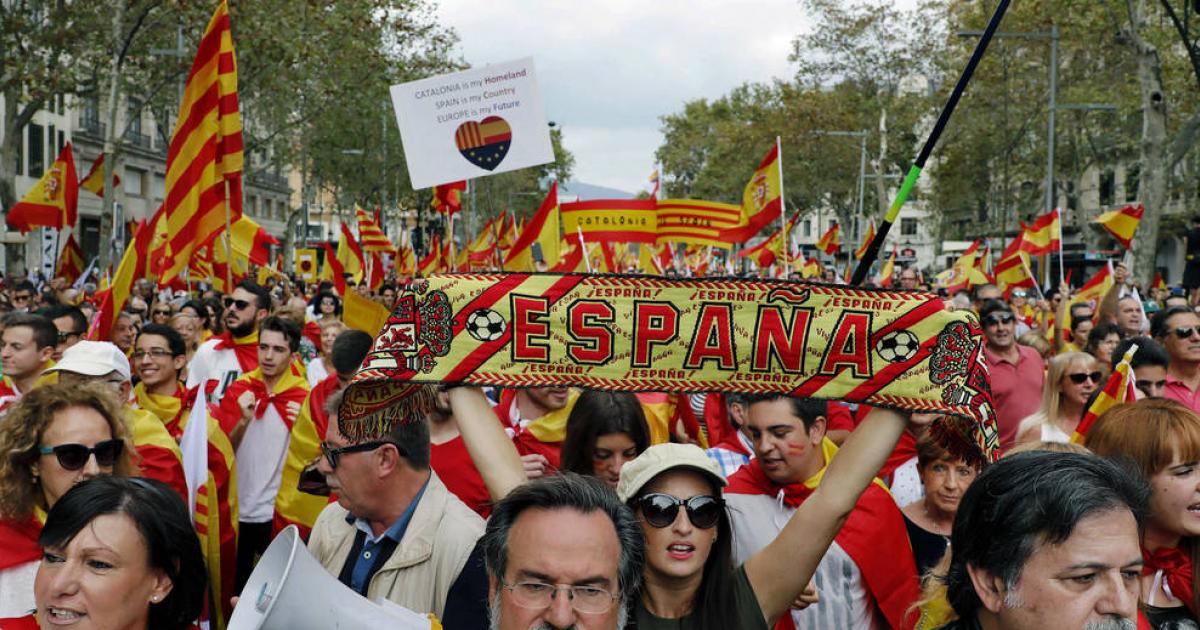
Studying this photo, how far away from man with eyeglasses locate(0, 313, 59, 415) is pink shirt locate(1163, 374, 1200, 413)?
6008 millimetres

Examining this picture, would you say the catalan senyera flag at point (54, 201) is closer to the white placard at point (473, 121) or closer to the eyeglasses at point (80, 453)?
the white placard at point (473, 121)

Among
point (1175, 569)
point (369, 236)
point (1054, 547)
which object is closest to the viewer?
point (1054, 547)

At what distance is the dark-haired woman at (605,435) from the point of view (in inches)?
185

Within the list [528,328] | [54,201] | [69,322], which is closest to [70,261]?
[54,201]

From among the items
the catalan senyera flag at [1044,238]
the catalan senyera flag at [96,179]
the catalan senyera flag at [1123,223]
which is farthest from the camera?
the catalan senyera flag at [96,179]

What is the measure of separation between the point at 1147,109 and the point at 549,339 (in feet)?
70.4

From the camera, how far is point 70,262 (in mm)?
17125

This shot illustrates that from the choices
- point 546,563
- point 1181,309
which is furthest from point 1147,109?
point 546,563

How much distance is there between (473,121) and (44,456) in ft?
19.0

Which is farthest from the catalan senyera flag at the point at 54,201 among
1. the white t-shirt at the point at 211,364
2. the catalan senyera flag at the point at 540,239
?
the white t-shirt at the point at 211,364

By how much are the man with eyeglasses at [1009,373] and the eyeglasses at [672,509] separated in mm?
5100

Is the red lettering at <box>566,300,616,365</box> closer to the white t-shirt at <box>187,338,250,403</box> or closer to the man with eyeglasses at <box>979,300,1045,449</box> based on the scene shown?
the man with eyeglasses at <box>979,300,1045,449</box>

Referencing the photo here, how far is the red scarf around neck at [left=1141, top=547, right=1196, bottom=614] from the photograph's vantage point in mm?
3441

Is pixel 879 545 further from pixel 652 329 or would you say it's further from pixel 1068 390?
pixel 1068 390
